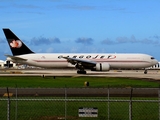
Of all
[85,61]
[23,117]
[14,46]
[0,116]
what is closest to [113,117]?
[23,117]

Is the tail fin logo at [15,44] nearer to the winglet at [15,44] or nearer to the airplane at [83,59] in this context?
the winglet at [15,44]

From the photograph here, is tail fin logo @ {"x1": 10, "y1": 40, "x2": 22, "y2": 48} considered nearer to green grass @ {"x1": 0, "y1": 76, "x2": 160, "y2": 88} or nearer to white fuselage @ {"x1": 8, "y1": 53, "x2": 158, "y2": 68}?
white fuselage @ {"x1": 8, "y1": 53, "x2": 158, "y2": 68}

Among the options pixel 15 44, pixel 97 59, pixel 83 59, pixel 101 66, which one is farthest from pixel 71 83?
pixel 15 44

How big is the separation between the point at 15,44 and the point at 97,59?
16.6 metres

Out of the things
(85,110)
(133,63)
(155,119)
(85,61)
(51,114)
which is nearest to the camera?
(85,110)

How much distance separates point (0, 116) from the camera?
17.3m

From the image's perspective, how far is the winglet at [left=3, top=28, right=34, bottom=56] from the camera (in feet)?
246

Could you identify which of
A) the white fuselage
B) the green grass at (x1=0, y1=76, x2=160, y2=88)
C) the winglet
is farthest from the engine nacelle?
the green grass at (x1=0, y1=76, x2=160, y2=88)

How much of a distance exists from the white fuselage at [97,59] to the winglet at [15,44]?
222cm

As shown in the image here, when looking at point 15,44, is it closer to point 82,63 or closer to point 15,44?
point 15,44

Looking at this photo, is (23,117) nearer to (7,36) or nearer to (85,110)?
(85,110)

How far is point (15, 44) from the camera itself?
75.2 meters

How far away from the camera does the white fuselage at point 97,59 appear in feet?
234

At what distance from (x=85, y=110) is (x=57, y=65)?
193 feet
